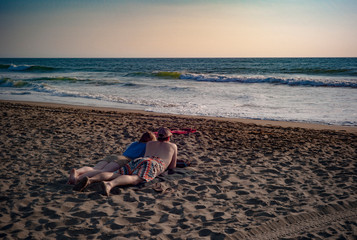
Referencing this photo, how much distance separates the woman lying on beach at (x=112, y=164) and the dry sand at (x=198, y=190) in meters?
0.23

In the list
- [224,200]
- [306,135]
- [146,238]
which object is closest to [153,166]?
[224,200]

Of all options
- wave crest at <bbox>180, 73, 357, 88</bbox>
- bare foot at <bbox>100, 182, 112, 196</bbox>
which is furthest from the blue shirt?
wave crest at <bbox>180, 73, 357, 88</bbox>

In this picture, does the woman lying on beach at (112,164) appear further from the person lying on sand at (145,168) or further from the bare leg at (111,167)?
the person lying on sand at (145,168)

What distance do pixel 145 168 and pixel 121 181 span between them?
41 cm

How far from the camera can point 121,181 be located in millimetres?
3795

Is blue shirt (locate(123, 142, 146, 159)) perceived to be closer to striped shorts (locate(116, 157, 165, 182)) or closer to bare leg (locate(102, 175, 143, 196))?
striped shorts (locate(116, 157, 165, 182))

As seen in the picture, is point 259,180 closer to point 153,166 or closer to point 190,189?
point 190,189

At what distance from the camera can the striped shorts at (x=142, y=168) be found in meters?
3.99

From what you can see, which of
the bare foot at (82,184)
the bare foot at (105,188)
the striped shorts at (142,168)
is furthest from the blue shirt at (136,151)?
the bare foot at (82,184)

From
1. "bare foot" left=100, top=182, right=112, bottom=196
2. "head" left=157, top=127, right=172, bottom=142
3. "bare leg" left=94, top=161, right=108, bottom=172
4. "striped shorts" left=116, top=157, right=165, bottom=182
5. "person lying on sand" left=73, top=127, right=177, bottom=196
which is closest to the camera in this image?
"bare foot" left=100, top=182, right=112, bottom=196

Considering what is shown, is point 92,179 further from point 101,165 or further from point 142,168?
point 142,168

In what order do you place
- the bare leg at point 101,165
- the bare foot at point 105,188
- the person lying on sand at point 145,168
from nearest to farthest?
the bare foot at point 105,188, the person lying on sand at point 145,168, the bare leg at point 101,165

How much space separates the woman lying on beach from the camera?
3.83 m

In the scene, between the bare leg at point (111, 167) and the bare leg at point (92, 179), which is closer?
the bare leg at point (92, 179)
